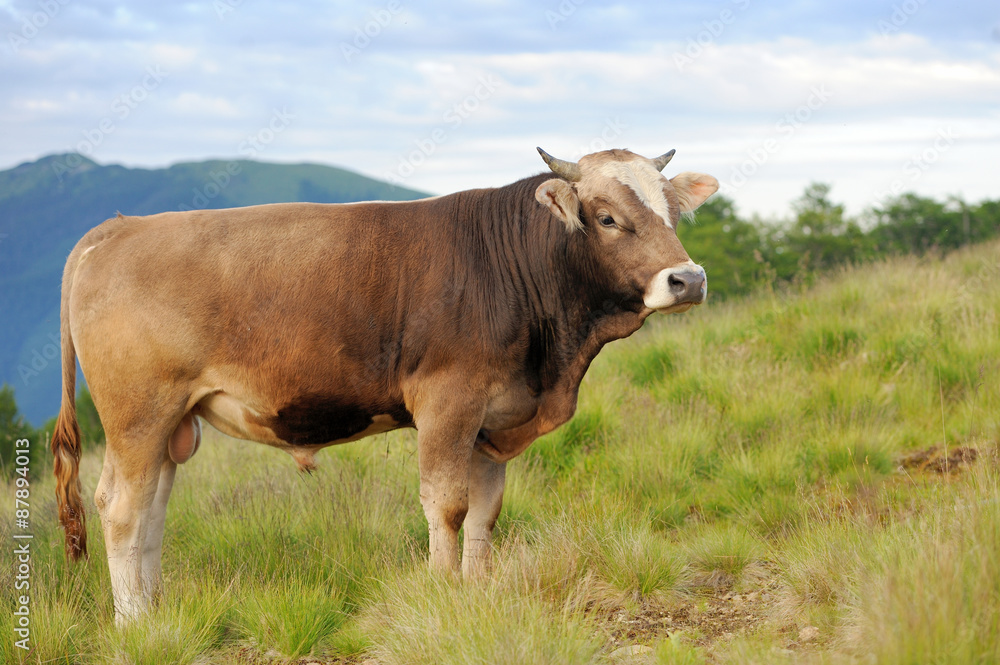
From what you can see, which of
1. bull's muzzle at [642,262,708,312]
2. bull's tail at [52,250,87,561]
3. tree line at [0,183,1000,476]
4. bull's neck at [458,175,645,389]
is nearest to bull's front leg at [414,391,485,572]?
bull's neck at [458,175,645,389]

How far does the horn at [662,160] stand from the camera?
490cm

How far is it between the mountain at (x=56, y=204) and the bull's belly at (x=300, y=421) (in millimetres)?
111201

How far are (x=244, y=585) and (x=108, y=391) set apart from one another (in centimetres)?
143

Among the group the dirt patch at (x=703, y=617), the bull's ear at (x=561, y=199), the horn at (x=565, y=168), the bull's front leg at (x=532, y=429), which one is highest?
the horn at (x=565, y=168)

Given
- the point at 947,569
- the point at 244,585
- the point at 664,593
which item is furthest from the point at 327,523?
the point at 947,569

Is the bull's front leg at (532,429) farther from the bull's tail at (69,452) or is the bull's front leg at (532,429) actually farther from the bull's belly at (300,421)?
the bull's tail at (69,452)

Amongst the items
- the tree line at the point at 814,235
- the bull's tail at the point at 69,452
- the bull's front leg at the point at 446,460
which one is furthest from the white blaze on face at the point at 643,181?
the tree line at the point at 814,235

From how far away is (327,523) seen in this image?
5555 mm

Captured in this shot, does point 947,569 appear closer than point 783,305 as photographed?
Yes

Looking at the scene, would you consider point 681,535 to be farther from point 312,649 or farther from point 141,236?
point 141,236

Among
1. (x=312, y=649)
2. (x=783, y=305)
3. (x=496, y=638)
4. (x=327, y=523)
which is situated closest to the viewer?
(x=496, y=638)

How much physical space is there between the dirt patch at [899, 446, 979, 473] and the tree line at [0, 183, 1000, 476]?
14.2m

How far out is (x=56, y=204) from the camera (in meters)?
152

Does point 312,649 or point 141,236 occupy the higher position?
point 141,236
